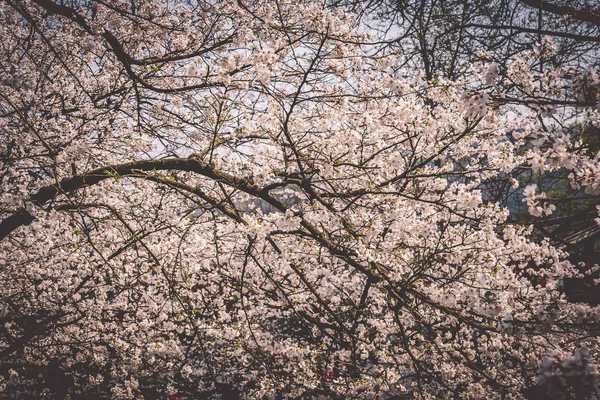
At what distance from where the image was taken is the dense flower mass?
3328 millimetres

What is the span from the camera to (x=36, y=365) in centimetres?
730

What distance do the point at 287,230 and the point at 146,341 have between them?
447 centimetres

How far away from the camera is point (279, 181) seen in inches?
158

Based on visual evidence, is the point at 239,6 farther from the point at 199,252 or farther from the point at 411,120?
the point at 199,252

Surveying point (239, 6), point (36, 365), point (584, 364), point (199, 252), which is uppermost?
point (239, 6)

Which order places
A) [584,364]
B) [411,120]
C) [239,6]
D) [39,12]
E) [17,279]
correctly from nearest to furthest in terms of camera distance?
[584,364] < [411,120] < [239,6] < [39,12] < [17,279]

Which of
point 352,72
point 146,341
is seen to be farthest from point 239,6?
point 146,341

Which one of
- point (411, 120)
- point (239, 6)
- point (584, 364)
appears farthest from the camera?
point (239, 6)

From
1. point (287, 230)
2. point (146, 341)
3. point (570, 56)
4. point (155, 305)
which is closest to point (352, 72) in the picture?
point (287, 230)

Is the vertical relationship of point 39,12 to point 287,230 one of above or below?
above

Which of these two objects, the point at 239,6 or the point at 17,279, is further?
the point at 17,279

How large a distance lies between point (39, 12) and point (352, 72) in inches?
192

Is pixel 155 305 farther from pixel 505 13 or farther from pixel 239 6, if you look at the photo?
pixel 505 13

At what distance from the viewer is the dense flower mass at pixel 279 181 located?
3328 mm
